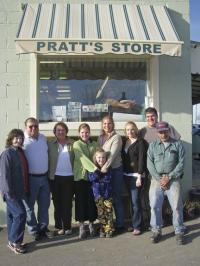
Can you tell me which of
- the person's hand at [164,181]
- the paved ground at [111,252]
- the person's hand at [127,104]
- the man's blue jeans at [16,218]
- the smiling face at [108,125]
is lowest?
the paved ground at [111,252]

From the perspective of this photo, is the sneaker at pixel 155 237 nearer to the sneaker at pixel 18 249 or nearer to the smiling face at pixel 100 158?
the smiling face at pixel 100 158

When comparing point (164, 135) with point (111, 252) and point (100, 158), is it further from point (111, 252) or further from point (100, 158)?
point (111, 252)

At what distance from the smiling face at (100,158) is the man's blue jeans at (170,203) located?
0.79 metres

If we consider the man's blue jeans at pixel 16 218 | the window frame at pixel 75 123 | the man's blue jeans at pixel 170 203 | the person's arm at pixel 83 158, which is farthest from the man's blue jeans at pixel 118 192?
the man's blue jeans at pixel 16 218

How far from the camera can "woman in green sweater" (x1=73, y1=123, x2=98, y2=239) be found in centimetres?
675

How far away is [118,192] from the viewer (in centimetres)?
692

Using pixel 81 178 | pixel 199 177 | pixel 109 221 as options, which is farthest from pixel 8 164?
pixel 199 177

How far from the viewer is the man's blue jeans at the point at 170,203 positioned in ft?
21.2

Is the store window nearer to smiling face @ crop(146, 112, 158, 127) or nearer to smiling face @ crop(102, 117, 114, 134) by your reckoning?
smiling face @ crop(146, 112, 158, 127)

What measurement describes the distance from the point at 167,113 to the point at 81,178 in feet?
7.26

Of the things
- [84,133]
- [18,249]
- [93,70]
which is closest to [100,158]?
[84,133]

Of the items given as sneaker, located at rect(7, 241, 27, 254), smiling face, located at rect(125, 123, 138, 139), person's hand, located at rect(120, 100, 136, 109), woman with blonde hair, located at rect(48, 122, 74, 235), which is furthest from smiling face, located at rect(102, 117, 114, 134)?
sneaker, located at rect(7, 241, 27, 254)

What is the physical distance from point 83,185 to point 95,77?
2.33 m

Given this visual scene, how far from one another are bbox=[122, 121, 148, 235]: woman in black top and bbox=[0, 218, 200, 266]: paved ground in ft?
1.13
